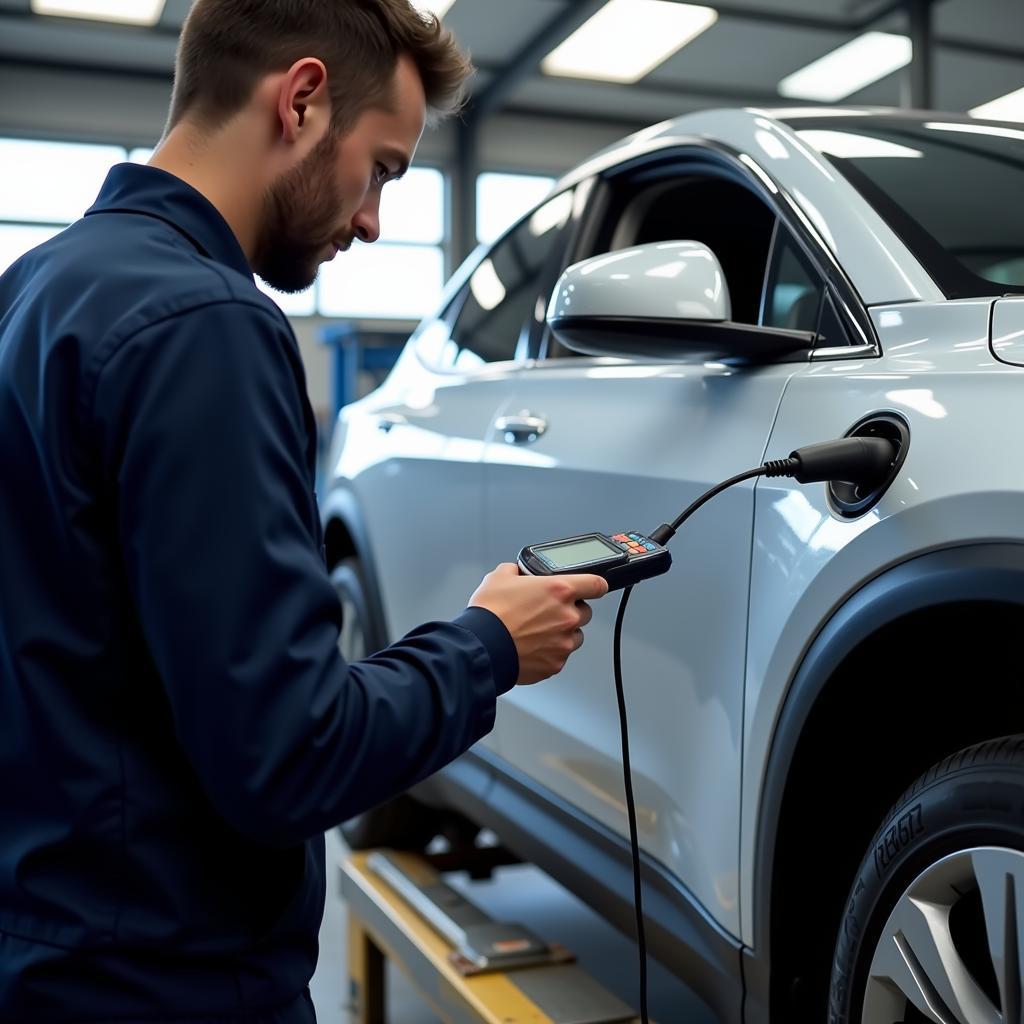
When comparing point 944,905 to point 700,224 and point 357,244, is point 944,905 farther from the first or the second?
point 357,244

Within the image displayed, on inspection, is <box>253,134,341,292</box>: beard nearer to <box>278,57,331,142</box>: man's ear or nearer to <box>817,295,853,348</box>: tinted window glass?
<box>278,57,331,142</box>: man's ear

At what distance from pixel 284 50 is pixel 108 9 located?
908cm

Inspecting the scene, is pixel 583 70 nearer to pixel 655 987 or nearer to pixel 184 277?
pixel 655 987

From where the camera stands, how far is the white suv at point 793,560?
1.04 m

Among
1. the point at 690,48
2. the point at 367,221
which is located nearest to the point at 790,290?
the point at 367,221

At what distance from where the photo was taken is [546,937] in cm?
262

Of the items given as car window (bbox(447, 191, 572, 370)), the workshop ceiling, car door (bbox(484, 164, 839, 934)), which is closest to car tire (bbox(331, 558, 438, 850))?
car window (bbox(447, 191, 572, 370))

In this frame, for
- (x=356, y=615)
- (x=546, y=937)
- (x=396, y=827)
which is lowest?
(x=546, y=937)

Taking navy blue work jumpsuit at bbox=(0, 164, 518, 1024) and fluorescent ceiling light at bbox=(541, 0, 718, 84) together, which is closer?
navy blue work jumpsuit at bbox=(0, 164, 518, 1024)

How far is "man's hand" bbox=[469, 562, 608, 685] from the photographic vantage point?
95 centimetres

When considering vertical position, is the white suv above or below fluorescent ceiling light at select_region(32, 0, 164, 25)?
below

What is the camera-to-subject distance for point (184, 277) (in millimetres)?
811

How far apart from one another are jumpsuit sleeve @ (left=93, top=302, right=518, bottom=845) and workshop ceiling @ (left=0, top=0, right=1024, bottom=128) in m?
7.69

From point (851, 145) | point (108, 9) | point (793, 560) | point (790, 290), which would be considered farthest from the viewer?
point (108, 9)
